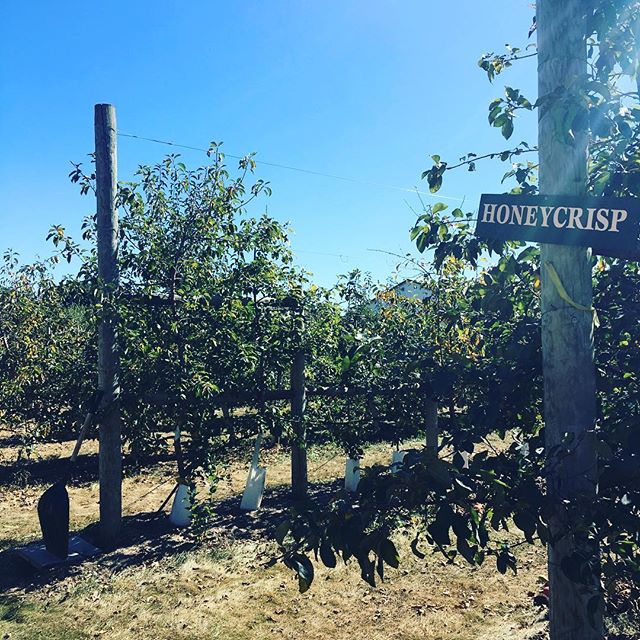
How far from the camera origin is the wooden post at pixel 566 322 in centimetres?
198

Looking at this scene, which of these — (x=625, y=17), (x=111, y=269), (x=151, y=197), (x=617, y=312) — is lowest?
(x=617, y=312)

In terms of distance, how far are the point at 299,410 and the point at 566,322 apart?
5629mm

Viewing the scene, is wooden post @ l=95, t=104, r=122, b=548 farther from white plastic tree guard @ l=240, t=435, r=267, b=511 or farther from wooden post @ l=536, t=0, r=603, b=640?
wooden post @ l=536, t=0, r=603, b=640

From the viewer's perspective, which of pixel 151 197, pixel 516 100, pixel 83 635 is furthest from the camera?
pixel 151 197

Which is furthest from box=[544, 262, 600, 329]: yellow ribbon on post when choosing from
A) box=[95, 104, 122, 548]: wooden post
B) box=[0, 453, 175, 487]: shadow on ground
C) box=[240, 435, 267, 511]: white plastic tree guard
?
box=[0, 453, 175, 487]: shadow on ground

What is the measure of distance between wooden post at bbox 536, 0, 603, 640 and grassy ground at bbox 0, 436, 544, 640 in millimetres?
2552

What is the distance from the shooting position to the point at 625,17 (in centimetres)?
202

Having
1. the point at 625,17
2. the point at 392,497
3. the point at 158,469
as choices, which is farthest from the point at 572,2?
the point at 158,469

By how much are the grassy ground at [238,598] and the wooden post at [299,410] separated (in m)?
1.25

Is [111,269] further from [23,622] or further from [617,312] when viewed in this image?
[617,312]

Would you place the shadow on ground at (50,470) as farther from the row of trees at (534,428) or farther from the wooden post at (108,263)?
the row of trees at (534,428)

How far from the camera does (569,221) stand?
77.2 inches

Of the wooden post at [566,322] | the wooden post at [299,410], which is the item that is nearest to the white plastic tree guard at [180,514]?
the wooden post at [299,410]

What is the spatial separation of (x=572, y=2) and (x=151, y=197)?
538 cm
